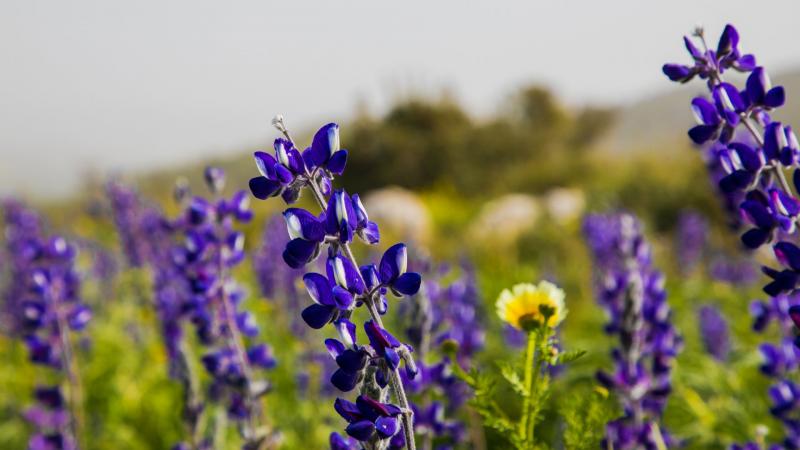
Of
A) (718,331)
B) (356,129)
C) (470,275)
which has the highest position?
(356,129)

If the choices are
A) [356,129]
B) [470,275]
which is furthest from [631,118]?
[470,275]

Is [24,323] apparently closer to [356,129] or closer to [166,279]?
[166,279]

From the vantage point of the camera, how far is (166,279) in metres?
5.25

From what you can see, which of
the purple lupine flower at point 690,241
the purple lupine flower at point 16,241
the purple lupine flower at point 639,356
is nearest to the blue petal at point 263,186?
the purple lupine flower at point 639,356

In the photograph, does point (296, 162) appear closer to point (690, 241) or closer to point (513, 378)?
point (513, 378)

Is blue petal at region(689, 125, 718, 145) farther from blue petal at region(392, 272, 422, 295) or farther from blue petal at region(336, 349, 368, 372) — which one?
blue petal at region(336, 349, 368, 372)

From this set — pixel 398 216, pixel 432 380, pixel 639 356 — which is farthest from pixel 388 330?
pixel 398 216

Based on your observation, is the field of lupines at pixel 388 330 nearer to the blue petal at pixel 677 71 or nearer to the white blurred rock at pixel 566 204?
the blue petal at pixel 677 71

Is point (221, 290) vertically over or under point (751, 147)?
over

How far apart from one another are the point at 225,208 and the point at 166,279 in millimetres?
2803

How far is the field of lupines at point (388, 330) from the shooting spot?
1.39 m

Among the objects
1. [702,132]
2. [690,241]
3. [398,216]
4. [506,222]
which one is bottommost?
[702,132]

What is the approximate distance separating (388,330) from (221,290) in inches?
84.1

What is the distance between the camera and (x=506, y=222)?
14781 mm
